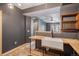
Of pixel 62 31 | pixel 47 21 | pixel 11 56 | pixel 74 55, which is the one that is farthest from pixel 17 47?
pixel 74 55

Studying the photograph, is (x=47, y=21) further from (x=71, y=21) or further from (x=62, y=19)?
(x=71, y=21)

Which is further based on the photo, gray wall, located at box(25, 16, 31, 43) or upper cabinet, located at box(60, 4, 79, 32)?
gray wall, located at box(25, 16, 31, 43)

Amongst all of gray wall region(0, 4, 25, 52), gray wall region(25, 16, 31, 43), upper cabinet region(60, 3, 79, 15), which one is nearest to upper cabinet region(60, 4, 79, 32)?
upper cabinet region(60, 3, 79, 15)

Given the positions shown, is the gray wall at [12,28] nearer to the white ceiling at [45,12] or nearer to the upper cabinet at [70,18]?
the white ceiling at [45,12]

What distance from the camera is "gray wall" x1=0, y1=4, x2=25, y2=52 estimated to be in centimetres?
181

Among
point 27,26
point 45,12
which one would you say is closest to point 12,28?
point 27,26

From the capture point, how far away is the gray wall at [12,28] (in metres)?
1.81

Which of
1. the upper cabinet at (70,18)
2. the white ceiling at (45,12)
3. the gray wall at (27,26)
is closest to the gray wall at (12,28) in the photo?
the gray wall at (27,26)

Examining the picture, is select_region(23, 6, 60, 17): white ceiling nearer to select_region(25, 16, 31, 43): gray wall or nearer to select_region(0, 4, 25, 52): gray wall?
select_region(25, 16, 31, 43): gray wall

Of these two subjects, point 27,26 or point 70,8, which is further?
point 27,26

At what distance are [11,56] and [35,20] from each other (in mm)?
740

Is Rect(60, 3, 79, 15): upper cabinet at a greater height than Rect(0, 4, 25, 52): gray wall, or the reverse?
Rect(60, 3, 79, 15): upper cabinet

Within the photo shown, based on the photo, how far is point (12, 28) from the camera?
187cm

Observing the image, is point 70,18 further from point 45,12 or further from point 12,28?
point 12,28
